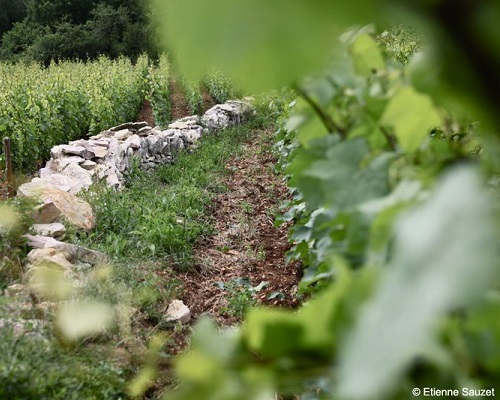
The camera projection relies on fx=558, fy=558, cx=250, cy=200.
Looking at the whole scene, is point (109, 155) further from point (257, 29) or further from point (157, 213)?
point (257, 29)

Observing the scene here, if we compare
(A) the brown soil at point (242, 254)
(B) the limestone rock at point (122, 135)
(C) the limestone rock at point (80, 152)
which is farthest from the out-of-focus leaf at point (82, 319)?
(B) the limestone rock at point (122, 135)

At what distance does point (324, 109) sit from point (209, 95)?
25242mm

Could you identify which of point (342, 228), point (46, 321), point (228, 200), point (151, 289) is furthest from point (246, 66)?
point (228, 200)

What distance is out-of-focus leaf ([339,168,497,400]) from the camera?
0.94 ft

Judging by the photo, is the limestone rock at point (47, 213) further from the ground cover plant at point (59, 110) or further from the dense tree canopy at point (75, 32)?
the dense tree canopy at point (75, 32)

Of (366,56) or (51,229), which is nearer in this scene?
(366,56)

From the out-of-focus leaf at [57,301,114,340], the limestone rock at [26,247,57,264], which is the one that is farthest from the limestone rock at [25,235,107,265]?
the out-of-focus leaf at [57,301,114,340]

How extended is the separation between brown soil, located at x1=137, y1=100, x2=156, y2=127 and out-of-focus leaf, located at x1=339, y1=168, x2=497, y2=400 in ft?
55.6

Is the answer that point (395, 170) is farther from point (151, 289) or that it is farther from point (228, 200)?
point (228, 200)

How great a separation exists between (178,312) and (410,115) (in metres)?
3.58

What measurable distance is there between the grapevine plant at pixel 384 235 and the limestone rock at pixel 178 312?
3.25m

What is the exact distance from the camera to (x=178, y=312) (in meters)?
4.10

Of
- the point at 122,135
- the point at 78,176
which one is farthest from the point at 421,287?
the point at 122,135

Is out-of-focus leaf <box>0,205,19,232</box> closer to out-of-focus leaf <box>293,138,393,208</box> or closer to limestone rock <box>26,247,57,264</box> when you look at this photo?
limestone rock <box>26,247,57,264</box>
